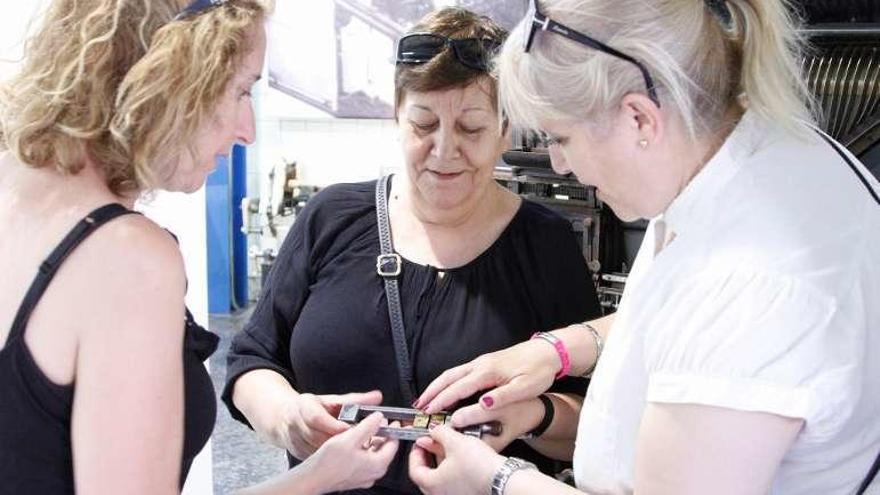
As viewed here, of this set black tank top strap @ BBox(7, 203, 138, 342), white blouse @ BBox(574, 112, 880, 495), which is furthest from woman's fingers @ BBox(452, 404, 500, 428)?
black tank top strap @ BBox(7, 203, 138, 342)

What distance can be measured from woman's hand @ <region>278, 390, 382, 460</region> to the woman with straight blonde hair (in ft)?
1.15

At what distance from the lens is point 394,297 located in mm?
1511

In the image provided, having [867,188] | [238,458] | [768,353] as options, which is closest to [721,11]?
[867,188]

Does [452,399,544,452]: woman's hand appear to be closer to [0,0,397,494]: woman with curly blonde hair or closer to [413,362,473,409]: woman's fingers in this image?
[413,362,473,409]: woman's fingers

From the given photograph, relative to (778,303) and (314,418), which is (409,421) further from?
(778,303)

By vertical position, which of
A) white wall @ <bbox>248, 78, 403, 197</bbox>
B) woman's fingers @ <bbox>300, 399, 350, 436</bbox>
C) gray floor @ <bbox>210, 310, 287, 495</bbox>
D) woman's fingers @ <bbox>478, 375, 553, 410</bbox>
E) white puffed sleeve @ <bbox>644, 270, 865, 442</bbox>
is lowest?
gray floor @ <bbox>210, 310, 287, 495</bbox>

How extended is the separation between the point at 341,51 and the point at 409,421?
10.8 feet

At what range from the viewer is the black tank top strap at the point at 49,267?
34.8 inches

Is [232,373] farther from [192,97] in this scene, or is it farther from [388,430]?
[192,97]

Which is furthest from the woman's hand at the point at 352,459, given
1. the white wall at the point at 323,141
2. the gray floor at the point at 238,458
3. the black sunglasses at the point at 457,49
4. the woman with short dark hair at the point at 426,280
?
the white wall at the point at 323,141

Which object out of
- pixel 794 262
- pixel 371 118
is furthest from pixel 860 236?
pixel 371 118

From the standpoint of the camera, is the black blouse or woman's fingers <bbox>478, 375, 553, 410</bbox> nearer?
woman's fingers <bbox>478, 375, 553, 410</bbox>

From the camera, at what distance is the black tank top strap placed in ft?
2.90

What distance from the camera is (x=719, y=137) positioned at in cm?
98
